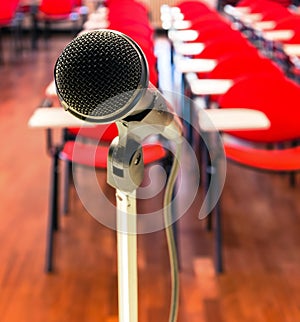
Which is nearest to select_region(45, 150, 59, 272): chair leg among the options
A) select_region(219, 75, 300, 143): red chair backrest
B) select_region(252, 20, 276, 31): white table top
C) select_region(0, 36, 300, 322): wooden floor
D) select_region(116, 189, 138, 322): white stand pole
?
select_region(0, 36, 300, 322): wooden floor

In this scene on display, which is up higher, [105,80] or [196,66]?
[105,80]

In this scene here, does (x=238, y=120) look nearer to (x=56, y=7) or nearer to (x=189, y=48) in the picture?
(x=189, y=48)

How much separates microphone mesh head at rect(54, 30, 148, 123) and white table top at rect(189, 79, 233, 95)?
184cm

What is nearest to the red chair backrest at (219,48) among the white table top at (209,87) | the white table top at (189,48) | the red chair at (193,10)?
the white table top at (189,48)

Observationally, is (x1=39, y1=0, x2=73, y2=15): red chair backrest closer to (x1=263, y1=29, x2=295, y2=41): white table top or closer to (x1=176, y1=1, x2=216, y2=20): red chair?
(x1=176, y1=1, x2=216, y2=20): red chair

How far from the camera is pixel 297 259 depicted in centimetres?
242

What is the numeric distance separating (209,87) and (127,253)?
1.87 m

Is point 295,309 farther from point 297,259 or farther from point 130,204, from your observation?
point 130,204

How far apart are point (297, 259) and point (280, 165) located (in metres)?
0.44

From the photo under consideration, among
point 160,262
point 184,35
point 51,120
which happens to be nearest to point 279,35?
point 184,35

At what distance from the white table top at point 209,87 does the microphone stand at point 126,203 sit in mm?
1734

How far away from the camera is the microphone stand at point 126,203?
680mm

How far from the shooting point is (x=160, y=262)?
2.41m

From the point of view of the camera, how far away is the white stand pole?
731mm
